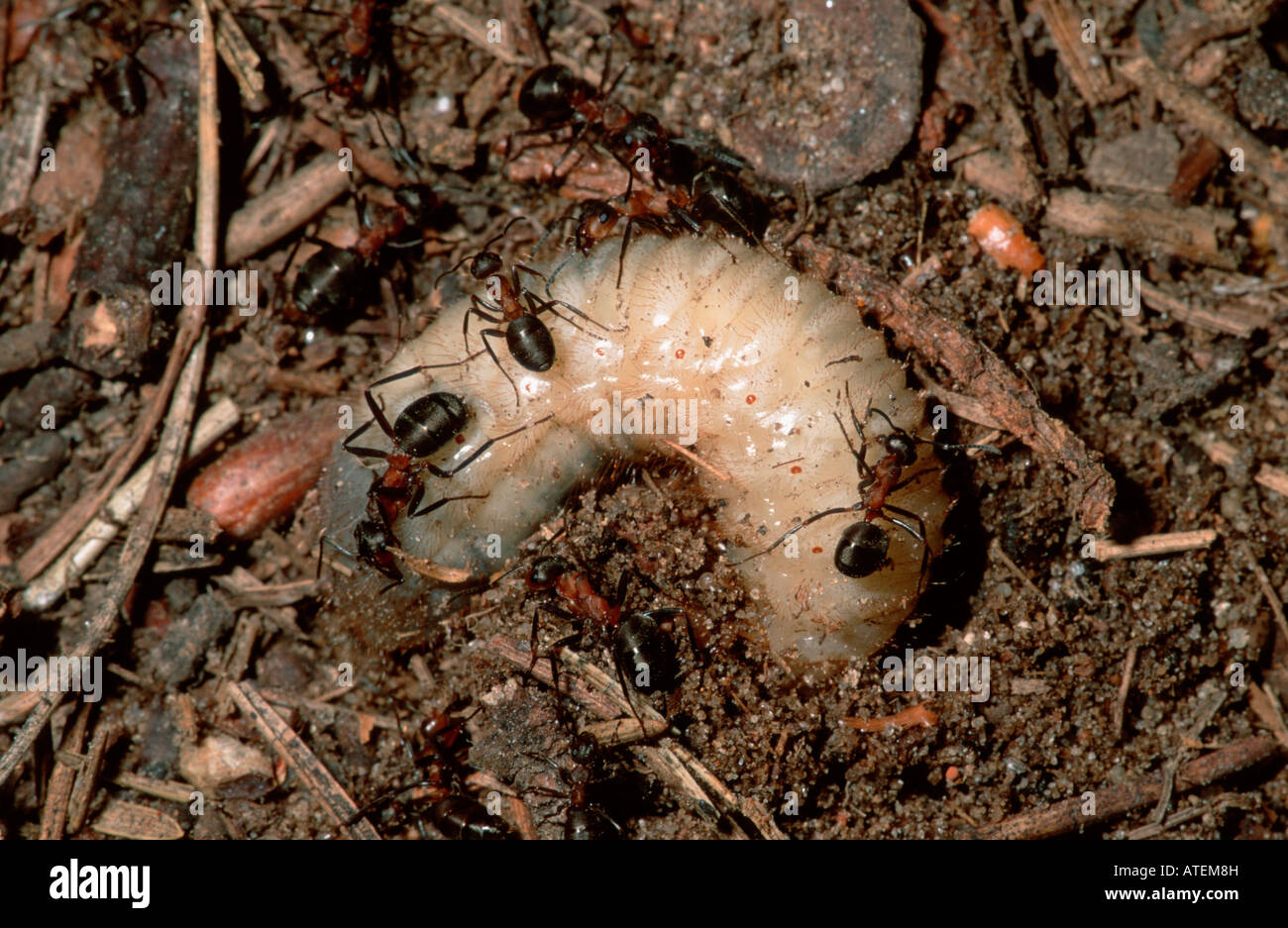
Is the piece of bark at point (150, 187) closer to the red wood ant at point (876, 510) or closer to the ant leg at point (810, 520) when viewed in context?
the ant leg at point (810, 520)

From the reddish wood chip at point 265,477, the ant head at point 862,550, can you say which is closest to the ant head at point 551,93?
the reddish wood chip at point 265,477

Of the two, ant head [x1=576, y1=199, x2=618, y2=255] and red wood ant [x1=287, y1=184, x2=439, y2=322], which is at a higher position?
red wood ant [x1=287, y1=184, x2=439, y2=322]

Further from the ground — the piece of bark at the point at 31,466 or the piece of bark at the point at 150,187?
the piece of bark at the point at 150,187
